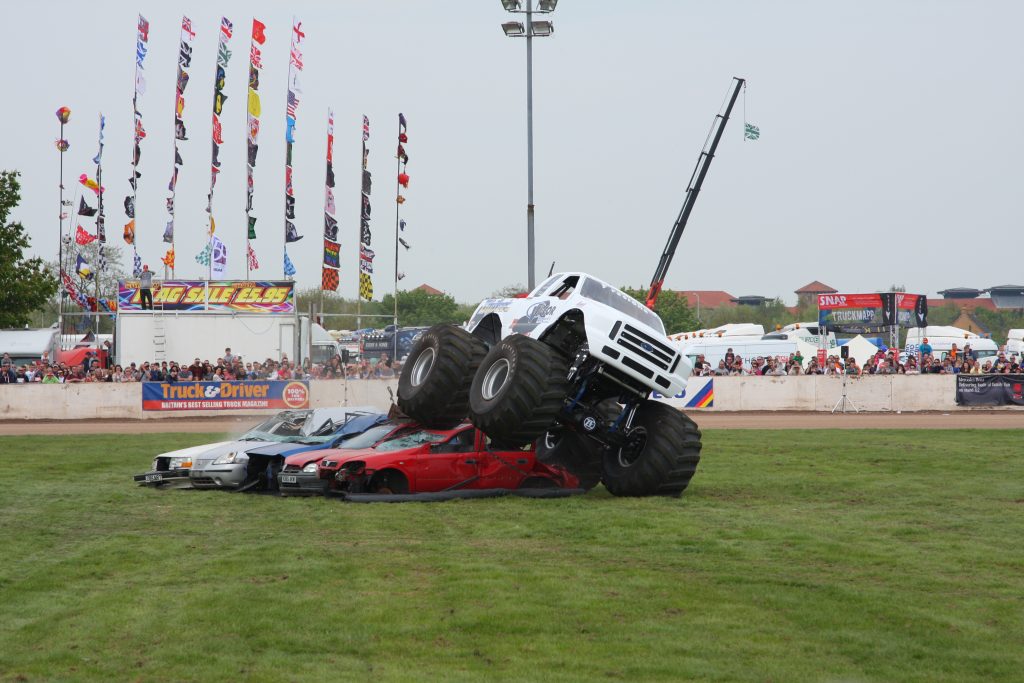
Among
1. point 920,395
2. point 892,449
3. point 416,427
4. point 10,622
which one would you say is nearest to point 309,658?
point 10,622

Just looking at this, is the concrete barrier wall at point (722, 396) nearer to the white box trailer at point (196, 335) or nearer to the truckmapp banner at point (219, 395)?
the truckmapp banner at point (219, 395)

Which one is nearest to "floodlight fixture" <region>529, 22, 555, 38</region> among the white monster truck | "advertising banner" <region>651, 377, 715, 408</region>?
the white monster truck

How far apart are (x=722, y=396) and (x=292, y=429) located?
21191 millimetres

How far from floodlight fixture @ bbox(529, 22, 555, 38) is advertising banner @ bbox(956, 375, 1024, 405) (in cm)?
1834

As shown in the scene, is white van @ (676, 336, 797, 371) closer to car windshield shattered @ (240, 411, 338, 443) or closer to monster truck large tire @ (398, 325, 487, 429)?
car windshield shattered @ (240, 411, 338, 443)

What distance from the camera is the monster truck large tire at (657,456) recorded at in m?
16.0

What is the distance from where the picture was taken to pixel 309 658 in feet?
25.1

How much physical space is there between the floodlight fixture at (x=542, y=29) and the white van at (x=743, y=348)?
24734mm

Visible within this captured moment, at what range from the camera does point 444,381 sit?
16.9 m

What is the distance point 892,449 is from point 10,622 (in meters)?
19.0

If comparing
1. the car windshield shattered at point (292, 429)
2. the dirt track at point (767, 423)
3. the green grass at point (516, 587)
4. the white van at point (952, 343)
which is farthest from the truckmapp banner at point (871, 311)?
the car windshield shattered at point (292, 429)

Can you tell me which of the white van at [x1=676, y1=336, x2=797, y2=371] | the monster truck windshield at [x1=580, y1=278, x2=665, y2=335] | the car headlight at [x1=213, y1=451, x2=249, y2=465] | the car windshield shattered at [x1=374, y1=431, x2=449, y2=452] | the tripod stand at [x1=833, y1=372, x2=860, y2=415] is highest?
the monster truck windshield at [x1=580, y1=278, x2=665, y2=335]

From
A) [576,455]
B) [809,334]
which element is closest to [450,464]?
[576,455]

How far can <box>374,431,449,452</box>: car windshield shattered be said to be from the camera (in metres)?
16.2
